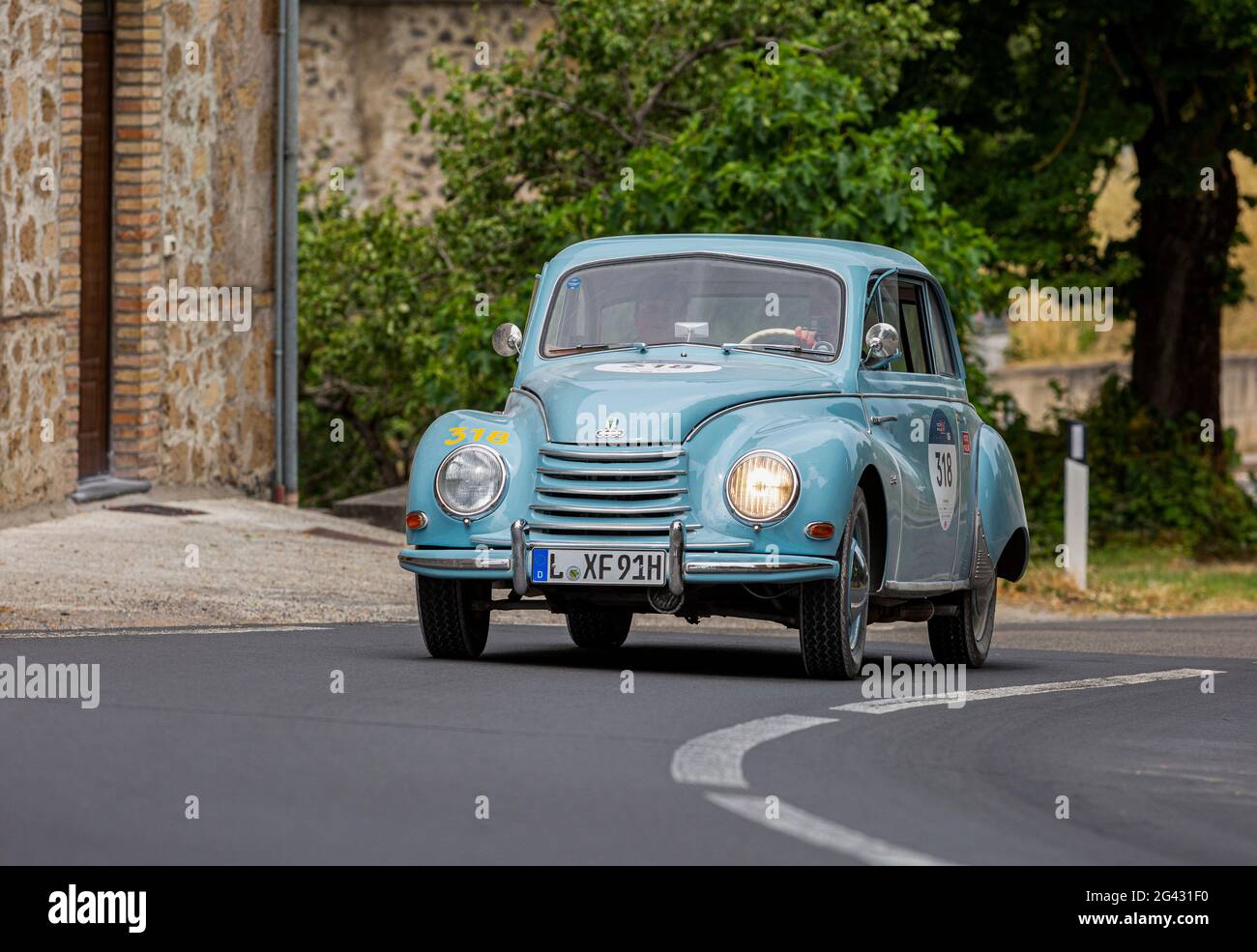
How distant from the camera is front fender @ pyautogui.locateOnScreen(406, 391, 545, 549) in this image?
10430 mm

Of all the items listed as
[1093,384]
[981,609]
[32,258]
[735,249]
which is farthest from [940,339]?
[1093,384]

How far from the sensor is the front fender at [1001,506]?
12398mm

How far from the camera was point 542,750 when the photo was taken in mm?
7719

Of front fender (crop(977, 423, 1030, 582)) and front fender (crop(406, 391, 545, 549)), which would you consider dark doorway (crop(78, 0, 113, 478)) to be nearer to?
front fender (crop(977, 423, 1030, 582))

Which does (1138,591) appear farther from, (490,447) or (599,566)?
(599,566)

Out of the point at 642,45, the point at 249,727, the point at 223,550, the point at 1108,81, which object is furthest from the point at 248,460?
the point at 249,727

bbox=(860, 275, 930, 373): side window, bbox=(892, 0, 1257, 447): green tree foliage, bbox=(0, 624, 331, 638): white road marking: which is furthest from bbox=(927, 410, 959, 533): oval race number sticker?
bbox=(892, 0, 1257, 447): green tree foliage

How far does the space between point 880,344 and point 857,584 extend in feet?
3.97

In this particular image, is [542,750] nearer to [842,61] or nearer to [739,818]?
[739,818]

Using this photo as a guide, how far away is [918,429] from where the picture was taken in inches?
452

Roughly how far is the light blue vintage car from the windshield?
10 mm

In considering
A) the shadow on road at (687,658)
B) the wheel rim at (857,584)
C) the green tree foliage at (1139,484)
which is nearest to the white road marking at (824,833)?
the wheel rim at (857,584)
